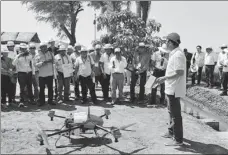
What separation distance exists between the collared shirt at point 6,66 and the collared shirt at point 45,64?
31.2 inches

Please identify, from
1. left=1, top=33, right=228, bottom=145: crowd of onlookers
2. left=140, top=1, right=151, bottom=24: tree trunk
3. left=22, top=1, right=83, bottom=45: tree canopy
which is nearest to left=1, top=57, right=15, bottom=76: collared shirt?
left=1, top=33, right=228, bottom=145: crowd of onlookers

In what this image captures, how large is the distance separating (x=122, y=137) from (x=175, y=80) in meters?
1.73

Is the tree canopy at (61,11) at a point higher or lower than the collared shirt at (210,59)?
higher

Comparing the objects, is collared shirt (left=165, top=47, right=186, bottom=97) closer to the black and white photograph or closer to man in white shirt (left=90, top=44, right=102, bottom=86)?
the black and white photograph

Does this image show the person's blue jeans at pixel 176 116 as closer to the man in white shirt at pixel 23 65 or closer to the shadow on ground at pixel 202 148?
the shadow on ground at pixel 202 148

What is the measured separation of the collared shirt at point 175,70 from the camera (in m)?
5.74

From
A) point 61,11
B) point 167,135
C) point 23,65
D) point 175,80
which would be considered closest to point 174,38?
point 175,80

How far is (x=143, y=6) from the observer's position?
45.0 feet

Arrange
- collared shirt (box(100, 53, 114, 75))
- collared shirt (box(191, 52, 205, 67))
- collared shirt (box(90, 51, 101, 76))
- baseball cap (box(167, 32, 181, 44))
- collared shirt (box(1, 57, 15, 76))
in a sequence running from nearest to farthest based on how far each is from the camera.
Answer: baseball cap (box(167, 32, 181, 44))
collared shirt (box(1, 57, 15, 76))
collared shirt (box(100, 53, 114, 75))
collared shirt (box(90, 51, 101, 76))
collared shirt (box(191, 52, 205, 67))

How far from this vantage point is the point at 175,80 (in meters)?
5.82

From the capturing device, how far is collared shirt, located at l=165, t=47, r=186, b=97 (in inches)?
226

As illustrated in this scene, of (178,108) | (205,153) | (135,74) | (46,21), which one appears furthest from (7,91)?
(46,21)

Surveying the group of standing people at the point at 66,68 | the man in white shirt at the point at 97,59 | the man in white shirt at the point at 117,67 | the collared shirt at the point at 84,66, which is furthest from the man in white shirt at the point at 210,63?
the collared shirt at the point at 84,66

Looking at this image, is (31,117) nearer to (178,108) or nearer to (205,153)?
(178,108)
